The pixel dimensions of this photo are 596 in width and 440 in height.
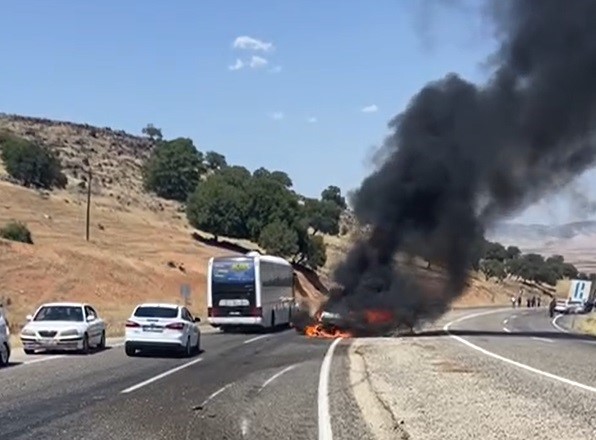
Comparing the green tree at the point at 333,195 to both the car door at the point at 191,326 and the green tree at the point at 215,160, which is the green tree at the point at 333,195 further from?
the car door at the point at 191,326

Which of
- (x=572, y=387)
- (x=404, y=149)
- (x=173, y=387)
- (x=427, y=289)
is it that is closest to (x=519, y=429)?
(x=572, y=387)

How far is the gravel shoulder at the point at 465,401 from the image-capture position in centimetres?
1362

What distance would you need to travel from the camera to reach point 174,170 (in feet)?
436

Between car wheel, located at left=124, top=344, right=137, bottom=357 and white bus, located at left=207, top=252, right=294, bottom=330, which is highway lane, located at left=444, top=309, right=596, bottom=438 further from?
white bus, located at left=207, top=252, right=294, bottom=330

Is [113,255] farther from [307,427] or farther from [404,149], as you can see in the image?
[307,427]

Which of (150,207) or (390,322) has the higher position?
(150,207)

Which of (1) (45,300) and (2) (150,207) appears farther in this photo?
(2) (150,207)

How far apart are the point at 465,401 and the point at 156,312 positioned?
1375 cm

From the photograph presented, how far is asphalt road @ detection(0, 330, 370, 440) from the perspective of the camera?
13.7 m

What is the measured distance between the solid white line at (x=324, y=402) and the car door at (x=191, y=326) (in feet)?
12.9

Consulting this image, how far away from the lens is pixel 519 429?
44.9ft

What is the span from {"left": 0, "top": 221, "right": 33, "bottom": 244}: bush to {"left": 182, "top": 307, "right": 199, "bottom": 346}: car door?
4886cm

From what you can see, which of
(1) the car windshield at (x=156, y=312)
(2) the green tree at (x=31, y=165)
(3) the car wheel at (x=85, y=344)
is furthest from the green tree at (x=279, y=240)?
(1) the car windshield at (x=156, y=312)

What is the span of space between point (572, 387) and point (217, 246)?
83061mm
